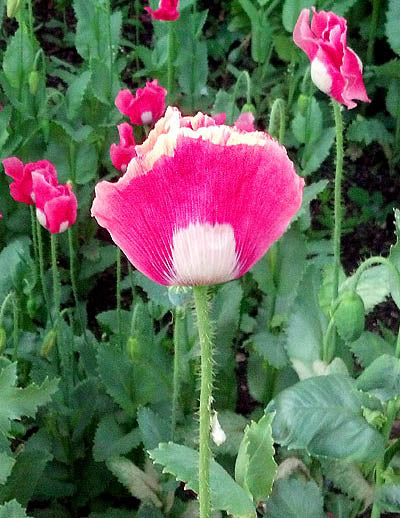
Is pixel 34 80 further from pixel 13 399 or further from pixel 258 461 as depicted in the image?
pixel 258 461

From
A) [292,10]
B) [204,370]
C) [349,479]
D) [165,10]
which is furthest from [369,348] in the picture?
[292,10]

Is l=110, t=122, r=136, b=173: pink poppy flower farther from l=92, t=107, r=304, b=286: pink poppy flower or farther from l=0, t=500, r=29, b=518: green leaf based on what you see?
l=92, t=107, r=304, b=286: pink poppy flower

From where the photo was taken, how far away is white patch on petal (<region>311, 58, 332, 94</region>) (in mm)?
1105

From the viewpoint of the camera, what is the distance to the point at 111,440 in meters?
1.46

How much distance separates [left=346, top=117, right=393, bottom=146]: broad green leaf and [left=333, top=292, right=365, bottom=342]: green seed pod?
1.58m

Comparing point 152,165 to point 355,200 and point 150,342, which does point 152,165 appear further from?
point 355,200

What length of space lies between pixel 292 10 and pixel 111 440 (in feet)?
4.57

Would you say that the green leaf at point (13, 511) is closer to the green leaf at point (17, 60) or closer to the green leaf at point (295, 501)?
the green leaf at point (295, 501)

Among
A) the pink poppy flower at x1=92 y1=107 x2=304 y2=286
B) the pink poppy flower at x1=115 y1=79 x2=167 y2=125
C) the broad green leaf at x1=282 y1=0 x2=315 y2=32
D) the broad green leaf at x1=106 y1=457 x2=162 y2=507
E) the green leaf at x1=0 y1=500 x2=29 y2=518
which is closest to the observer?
the pink poppy flower at x1=92 y1=107 x2=304 y2=286

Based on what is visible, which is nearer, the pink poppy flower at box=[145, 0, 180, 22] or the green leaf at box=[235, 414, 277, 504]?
the green leaf at box=[235, 414, 277, 504]

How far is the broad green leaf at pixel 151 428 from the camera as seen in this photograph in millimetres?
1343

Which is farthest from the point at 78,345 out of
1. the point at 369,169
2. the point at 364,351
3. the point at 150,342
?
the point at 369,169

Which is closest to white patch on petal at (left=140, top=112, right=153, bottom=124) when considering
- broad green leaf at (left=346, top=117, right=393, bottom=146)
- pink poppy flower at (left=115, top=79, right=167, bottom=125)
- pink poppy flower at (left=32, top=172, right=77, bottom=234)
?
pink poppy flower at (left=115, top=79, right=167, bottom=125)

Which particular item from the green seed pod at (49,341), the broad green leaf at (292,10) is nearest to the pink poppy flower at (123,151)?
the green seed pod at (49,341)
